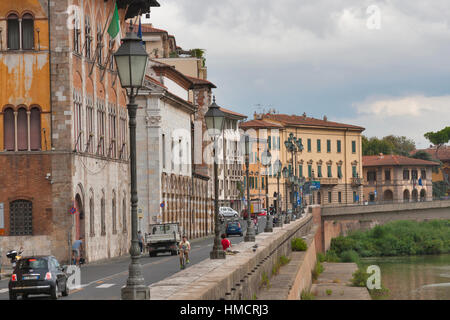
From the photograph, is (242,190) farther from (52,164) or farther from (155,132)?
(52,164)

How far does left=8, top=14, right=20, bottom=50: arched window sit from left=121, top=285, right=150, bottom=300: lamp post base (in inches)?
1286

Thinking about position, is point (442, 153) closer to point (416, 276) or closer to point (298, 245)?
point (416, 276)

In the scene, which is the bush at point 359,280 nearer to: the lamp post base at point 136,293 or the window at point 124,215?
the window at point 124,215

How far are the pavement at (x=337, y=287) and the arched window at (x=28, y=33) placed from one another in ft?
62.4

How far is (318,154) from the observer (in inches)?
5910

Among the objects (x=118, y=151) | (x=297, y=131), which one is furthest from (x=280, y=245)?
(x=297, y=131)

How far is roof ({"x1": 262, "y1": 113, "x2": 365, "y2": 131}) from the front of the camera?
474 ft

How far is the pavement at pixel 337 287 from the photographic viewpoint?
5131 centimetres

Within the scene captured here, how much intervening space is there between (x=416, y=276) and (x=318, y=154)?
239ft

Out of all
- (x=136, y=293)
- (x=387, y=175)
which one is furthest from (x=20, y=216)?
(x=387, y=175)

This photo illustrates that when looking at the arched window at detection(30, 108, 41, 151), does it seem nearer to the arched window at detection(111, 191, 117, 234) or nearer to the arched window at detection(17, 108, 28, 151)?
the arched window at detection(17, 108, 28, 151)

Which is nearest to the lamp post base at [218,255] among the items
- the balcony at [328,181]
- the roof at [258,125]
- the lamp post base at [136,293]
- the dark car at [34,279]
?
the dark car at [34,279]

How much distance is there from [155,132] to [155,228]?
15.2 metres

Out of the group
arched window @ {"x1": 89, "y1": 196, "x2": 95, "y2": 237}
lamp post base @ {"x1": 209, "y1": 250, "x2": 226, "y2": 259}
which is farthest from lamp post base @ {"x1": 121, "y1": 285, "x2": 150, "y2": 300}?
arched window @ {"x1": 89, "y1": 196, "x2": 95, "y2": 237}
